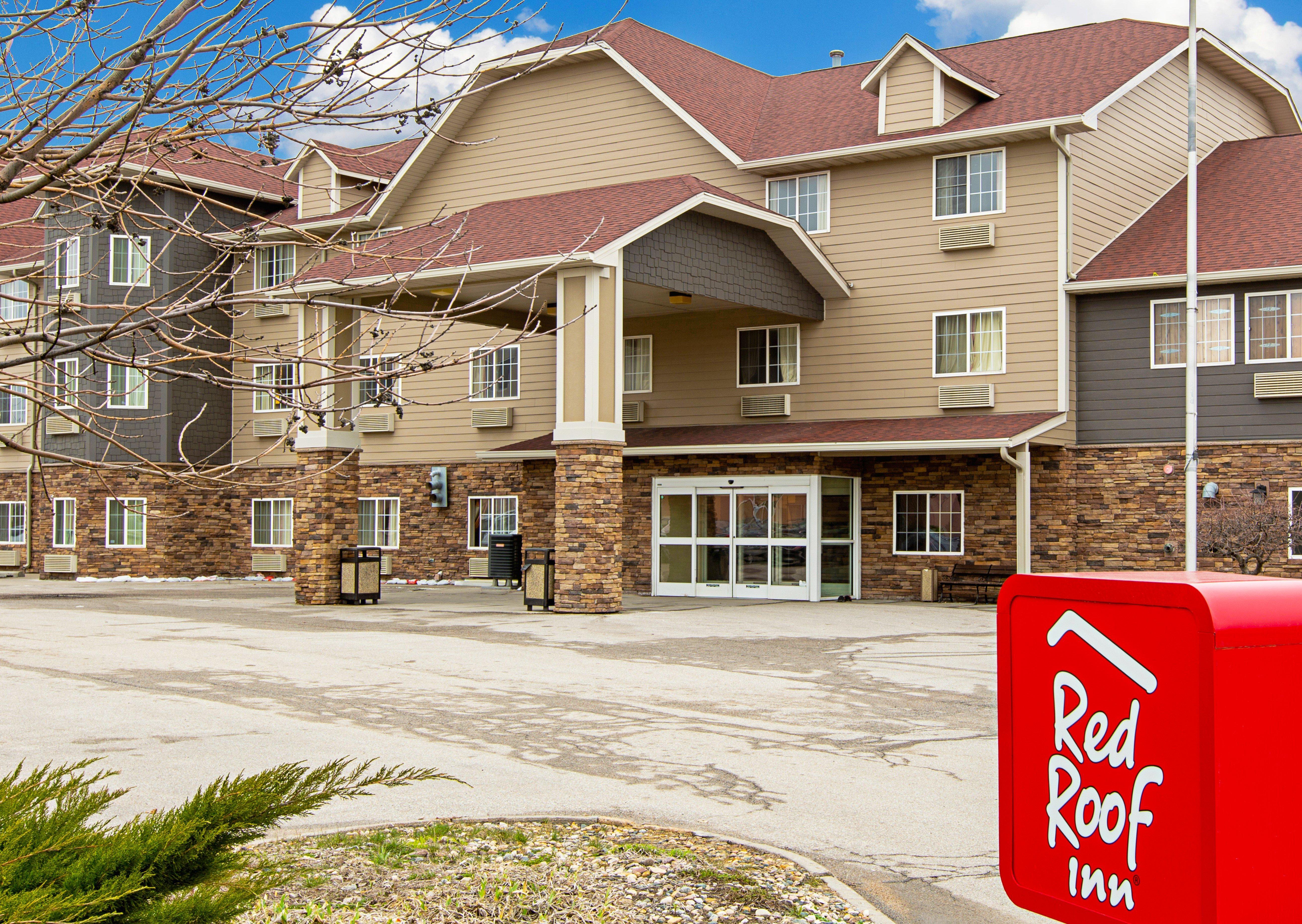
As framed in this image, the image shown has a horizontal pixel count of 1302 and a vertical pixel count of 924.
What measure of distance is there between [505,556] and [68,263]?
13.7 metres

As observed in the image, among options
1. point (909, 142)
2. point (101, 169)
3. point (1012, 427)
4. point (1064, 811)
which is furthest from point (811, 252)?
point (1064, 811)

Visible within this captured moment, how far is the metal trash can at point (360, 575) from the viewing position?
2288 cm

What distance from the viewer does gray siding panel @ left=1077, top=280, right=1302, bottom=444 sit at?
2106cm

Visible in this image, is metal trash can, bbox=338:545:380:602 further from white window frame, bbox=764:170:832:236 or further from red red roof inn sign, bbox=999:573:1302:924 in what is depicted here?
red red roof inn sign, bbox=999:573:1302:924

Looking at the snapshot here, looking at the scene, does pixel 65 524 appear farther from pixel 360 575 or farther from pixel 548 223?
pixel 548 223

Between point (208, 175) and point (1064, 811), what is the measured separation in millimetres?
32976

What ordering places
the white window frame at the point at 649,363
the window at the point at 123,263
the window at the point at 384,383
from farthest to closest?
the window at the point at 123,263 → the white window frame at the point at 649,363 → the window at the point at 384,383

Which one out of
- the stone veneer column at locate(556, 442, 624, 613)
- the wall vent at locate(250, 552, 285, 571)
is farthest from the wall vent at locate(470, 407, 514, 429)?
the stone veneer column at locate(556, 442, 624, 613)

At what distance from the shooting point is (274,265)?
30844 mm

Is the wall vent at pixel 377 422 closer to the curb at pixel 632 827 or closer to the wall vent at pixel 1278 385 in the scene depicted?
the wall vent at pixel 1278 385

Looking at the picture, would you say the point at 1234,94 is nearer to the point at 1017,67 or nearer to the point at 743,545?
the point at 1017,67

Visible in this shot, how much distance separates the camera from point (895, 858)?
6.37 m

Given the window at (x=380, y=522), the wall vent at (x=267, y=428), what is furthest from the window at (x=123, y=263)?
the window at (x=380, y=522)

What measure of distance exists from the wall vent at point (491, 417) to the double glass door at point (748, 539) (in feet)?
15.7
